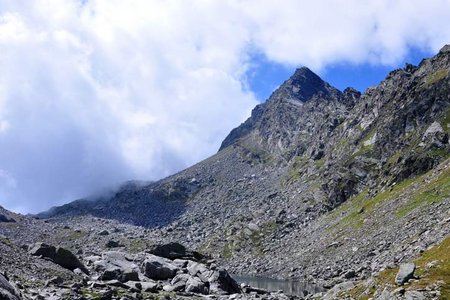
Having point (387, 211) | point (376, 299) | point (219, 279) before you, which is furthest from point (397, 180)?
point (376, 299)

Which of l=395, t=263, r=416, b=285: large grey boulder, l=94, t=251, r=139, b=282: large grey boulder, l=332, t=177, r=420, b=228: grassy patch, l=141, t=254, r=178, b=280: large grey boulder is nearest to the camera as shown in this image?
l=395, t=263, r=416, b=285: large grey boulder

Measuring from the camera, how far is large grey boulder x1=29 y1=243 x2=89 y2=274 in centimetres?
6856

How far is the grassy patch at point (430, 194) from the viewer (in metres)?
117

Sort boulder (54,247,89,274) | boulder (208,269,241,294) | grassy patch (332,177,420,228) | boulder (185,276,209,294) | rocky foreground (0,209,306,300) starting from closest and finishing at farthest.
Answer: rocky foreground (0,209,306,300)
boulder (185,276,209,294)
boulder (54,247,89,274)
boulder (208,269,241,294)
grassy patch (332,177,420,228)

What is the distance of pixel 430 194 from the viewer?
401ft

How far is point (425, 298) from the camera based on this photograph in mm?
36969

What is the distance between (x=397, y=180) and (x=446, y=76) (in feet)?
192

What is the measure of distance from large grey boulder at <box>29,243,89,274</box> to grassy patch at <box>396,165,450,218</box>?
82.7m

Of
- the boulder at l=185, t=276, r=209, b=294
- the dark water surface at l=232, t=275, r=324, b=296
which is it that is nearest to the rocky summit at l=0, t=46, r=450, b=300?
the boulder at l=185, t=276, r=209, b=294

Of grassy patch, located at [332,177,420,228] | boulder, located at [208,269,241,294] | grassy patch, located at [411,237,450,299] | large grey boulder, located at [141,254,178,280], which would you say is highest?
grassy patch, located at [332,177,420,228]

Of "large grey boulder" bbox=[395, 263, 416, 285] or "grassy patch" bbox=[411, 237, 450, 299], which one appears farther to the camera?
"large grey boulder" bbox=[395, 263, 416, 285]

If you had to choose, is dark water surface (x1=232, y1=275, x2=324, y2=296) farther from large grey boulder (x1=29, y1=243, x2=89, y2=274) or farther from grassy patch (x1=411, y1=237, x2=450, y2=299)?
grassy patch (x1=411, y1=237, x2=450, y2=299)

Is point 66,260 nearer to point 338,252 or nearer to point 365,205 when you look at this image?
point 338,252

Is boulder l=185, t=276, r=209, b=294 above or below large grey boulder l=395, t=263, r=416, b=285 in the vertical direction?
above
